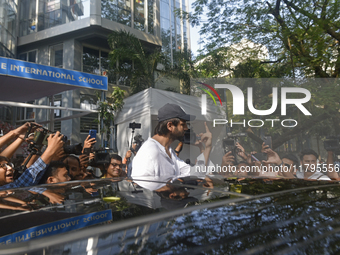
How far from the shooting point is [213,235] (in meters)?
0.64

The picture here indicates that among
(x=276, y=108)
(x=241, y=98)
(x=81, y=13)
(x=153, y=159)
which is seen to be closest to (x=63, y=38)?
(x=81, y=13)

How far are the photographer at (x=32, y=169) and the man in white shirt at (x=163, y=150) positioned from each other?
91cm

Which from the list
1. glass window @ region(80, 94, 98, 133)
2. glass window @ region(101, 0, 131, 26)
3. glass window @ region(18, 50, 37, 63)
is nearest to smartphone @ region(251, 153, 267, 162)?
glass window @ region(80, 94, 98, 133)

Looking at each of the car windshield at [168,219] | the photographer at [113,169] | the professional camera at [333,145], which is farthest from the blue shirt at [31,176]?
the professional camera at [333,145]

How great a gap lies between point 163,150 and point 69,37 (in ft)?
38.5

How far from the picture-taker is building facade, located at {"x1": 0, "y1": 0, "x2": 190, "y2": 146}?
1160 centimetres

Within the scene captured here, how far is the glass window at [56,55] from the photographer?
12.6 metres

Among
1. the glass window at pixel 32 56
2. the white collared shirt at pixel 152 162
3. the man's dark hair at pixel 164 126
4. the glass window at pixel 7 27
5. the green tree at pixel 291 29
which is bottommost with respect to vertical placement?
the white collared shirt at pixel 152 162

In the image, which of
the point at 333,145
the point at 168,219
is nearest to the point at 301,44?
the point at 333,145

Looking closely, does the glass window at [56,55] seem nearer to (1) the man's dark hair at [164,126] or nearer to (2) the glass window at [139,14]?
(2) the glass window at [139,14]

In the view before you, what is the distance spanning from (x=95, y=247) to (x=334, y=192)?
3.12ft

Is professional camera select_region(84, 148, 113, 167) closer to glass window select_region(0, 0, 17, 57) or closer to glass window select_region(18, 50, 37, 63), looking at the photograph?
glass window select_region(0, 0, 17, 57)

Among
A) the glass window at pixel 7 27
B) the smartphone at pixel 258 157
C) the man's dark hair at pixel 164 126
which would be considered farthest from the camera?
the glass window at pixel 7 27

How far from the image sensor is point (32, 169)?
239 centimetres
